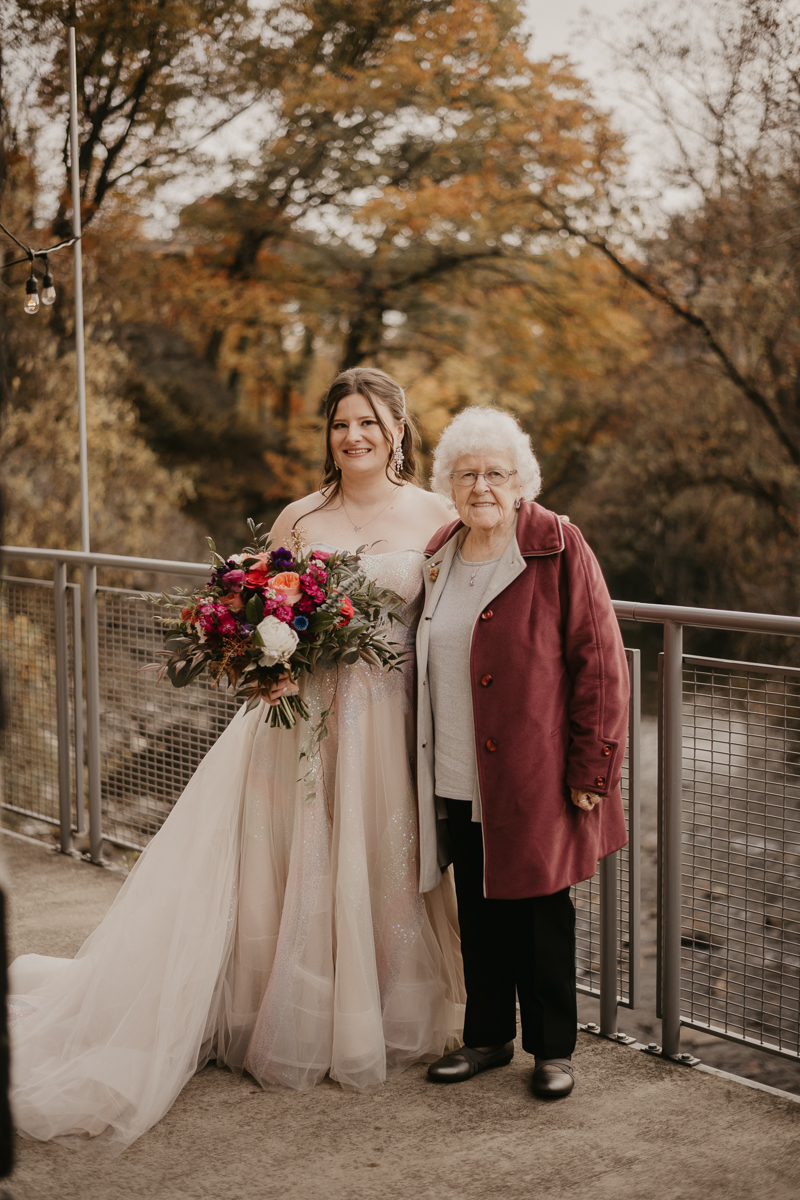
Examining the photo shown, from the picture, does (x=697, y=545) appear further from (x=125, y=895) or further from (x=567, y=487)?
(x=125, y=895)

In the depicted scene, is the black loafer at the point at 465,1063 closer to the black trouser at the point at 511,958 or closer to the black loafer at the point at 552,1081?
the black trouser at the point at 511,958

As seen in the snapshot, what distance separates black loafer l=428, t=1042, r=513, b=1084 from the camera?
2793 millimetres

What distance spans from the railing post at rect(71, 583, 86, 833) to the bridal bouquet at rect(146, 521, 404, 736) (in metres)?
1.69

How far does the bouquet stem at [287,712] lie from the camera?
8.96 ft

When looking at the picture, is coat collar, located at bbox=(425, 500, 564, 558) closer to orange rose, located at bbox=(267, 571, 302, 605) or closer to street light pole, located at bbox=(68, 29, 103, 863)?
orange rose, located at bbox=(267, 571, 302, 605)

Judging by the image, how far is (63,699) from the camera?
14.9 ft

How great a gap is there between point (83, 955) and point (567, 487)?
10851 mm

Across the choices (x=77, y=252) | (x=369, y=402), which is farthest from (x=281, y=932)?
(x=77, y=252)

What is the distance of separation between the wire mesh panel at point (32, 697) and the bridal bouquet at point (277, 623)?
7.16 ft

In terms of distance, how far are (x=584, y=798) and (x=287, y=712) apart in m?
0.77

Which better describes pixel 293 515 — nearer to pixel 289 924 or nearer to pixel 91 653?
pixel 289 924

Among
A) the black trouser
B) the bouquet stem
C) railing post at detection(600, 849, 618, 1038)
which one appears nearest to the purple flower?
the bouquet stem

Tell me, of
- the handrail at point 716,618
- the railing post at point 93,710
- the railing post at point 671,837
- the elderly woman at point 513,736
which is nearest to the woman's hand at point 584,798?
the elderly woman at point 513,736

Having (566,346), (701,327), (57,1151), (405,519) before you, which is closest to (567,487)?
(566,346)
